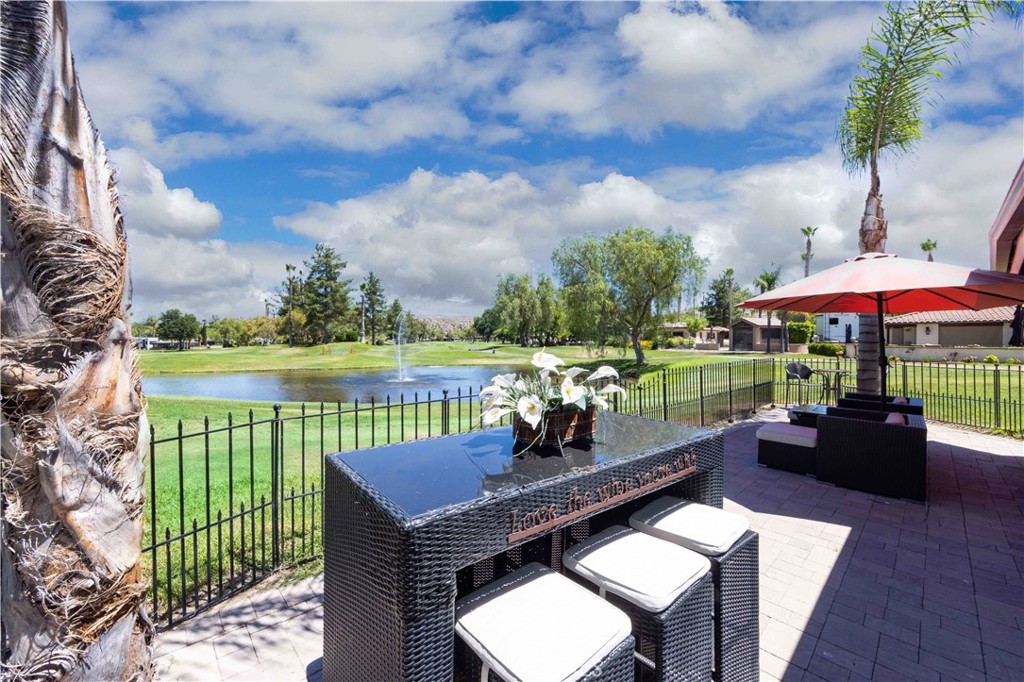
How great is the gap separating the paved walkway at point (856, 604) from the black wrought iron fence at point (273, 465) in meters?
0.39

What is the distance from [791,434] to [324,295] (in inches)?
2090

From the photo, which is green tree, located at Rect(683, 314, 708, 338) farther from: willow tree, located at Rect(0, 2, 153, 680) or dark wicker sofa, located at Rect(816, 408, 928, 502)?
willow tree, located at Rect(0, 2, 153, 680)

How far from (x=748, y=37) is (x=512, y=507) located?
7704mm

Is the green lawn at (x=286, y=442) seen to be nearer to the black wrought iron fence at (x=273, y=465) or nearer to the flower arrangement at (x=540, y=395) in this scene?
the black wrought iron fence at (x=273, y=465)

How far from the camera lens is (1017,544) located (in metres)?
3.51

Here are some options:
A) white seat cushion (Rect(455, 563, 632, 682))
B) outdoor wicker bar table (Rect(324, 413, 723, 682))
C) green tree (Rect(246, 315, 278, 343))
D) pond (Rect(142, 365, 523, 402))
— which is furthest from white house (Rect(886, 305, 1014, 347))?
green tree (Rect(246, 315, 278, 343))

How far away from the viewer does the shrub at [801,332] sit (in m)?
36.8

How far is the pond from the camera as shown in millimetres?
17817

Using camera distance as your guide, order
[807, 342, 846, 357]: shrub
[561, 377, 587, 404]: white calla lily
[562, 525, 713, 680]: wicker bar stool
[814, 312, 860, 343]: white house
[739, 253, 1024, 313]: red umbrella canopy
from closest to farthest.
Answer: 1. [562, 525, 713, 680]: wicker bar stool
2. [561, 377, 587, 404]: white calla lily
3. [739, 253, 1024, 313]: red umbrella canopy
4. [807, 342, 846, 357]: shrub
5. [814, 312, 860, 343]: white house

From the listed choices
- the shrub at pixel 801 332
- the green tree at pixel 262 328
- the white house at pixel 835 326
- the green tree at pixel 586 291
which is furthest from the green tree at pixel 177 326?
the white house at pixel 835 326

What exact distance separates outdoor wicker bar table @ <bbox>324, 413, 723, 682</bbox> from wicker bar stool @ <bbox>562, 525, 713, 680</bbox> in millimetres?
224

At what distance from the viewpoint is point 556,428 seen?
2.04 m

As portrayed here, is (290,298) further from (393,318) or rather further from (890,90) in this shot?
(890,90)

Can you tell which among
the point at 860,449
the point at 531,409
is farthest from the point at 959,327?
the point at 531,409
